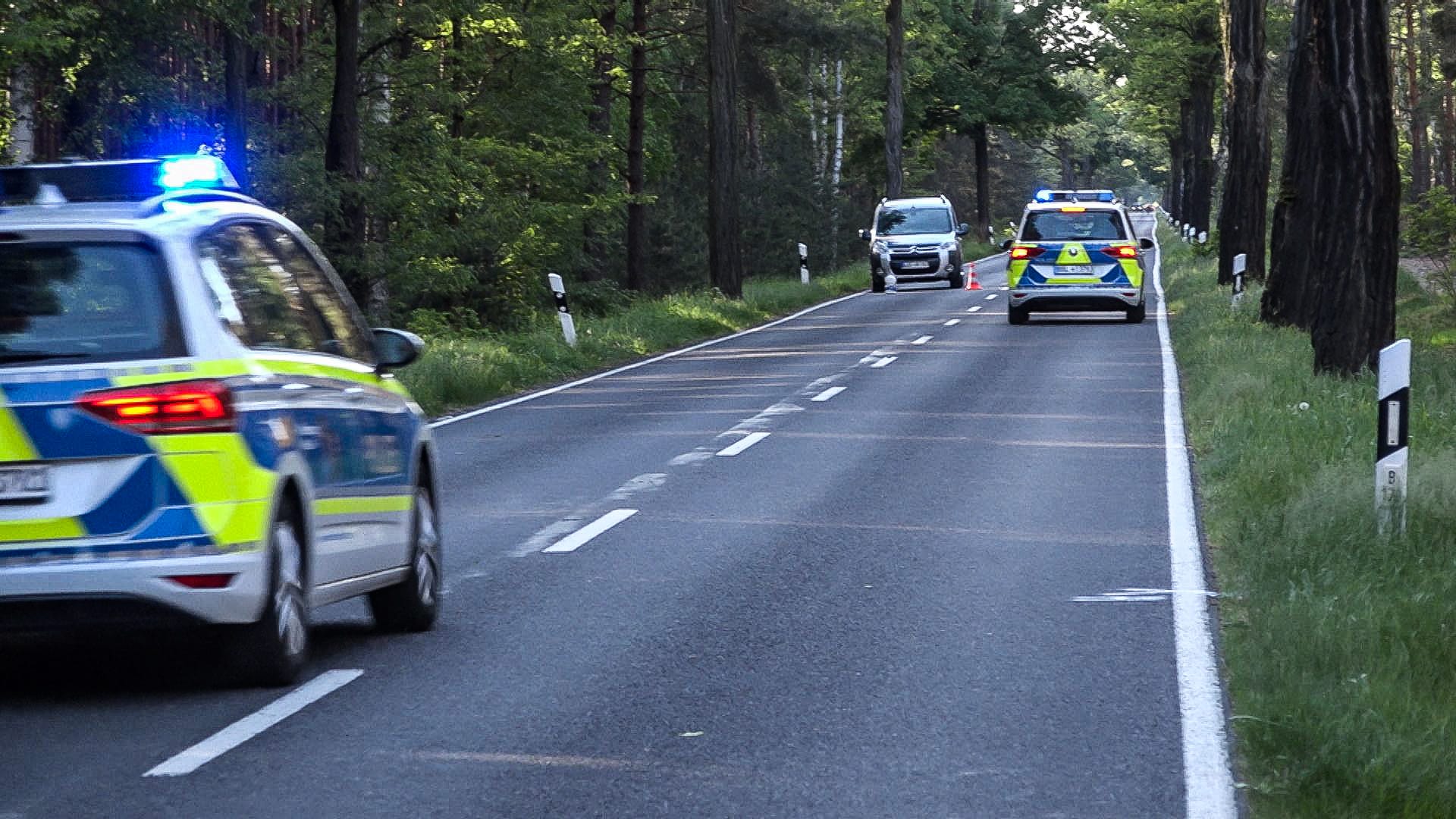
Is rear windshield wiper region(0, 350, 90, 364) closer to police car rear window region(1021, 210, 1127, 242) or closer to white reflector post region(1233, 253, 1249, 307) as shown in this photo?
white reflector post region(1233, 253, 1249, 307)

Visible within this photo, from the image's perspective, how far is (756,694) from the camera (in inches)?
302

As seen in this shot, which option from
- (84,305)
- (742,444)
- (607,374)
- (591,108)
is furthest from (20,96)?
(84,305)

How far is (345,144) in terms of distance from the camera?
2716 cm

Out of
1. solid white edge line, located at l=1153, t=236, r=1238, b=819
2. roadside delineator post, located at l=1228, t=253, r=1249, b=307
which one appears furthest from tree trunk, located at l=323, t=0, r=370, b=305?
solid white edge line, located at l=1153, t=236, r=1238, b=819

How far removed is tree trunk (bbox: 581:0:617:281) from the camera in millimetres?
43562

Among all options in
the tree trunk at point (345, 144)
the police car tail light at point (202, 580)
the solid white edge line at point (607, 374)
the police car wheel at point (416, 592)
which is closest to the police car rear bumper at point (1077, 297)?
the solid white edge line at point (607, 374)

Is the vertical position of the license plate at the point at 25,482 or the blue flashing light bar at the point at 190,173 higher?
the blue flashing light bar at the point at 190,173

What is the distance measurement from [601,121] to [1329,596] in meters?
38.2

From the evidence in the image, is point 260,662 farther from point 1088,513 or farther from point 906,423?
point 906,423

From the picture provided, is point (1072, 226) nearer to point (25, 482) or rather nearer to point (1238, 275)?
point (1238, 275)

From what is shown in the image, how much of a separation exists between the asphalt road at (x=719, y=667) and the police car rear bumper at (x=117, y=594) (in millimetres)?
343

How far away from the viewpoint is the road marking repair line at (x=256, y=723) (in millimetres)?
6461

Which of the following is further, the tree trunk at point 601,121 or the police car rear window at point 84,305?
the tree trunk at point 601,121

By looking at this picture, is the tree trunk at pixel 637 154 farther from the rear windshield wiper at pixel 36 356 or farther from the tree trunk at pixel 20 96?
the rear windshield wiper at pixel 36 356
